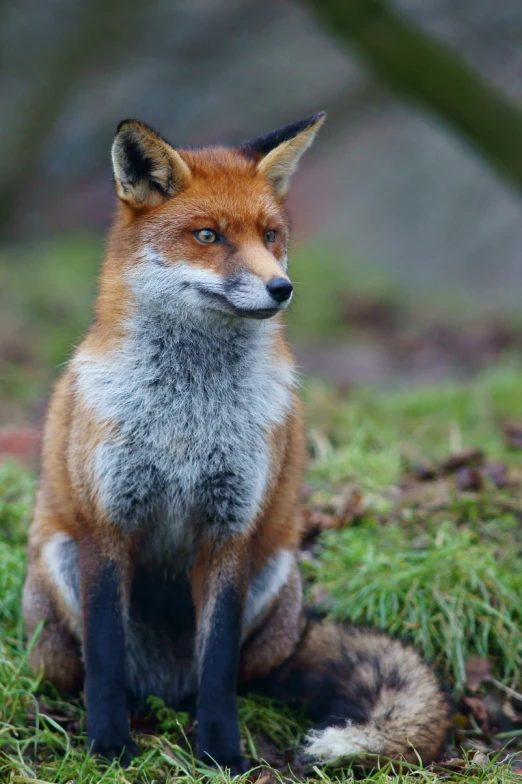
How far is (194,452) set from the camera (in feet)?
12.3

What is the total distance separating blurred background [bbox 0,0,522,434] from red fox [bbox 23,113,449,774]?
4.00 meters

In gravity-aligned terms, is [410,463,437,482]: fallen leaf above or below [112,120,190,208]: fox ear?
below

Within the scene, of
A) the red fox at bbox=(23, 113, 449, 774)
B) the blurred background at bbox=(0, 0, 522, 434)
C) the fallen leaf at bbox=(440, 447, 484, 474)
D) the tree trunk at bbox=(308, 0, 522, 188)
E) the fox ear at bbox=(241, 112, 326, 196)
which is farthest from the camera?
the blurred background at bbox=(0, 0, 522, 434)

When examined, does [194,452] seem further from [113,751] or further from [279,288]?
[113,751]

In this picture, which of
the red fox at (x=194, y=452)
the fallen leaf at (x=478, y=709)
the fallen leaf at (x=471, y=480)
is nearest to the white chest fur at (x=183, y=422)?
the red fox at (x=194, y=452)

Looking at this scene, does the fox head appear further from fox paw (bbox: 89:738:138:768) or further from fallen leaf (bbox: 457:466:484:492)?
fallen leaf (bbox: 457:466:484:492)

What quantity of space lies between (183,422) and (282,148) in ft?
4.12

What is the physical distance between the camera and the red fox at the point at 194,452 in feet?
Result: 12.1

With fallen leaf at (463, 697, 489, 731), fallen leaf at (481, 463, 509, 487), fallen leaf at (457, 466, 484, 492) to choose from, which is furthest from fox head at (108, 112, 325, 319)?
fallen leaf at (481, 463, 509, 487)

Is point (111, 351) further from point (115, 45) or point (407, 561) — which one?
point (115, 45)

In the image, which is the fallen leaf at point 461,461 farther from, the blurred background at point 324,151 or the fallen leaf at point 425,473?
the blurred background at point 324,151

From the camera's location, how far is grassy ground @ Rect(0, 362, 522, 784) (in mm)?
3703

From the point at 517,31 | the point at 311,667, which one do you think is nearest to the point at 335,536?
the point at 311,667

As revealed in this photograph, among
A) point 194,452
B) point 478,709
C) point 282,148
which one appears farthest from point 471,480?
point 282,148
